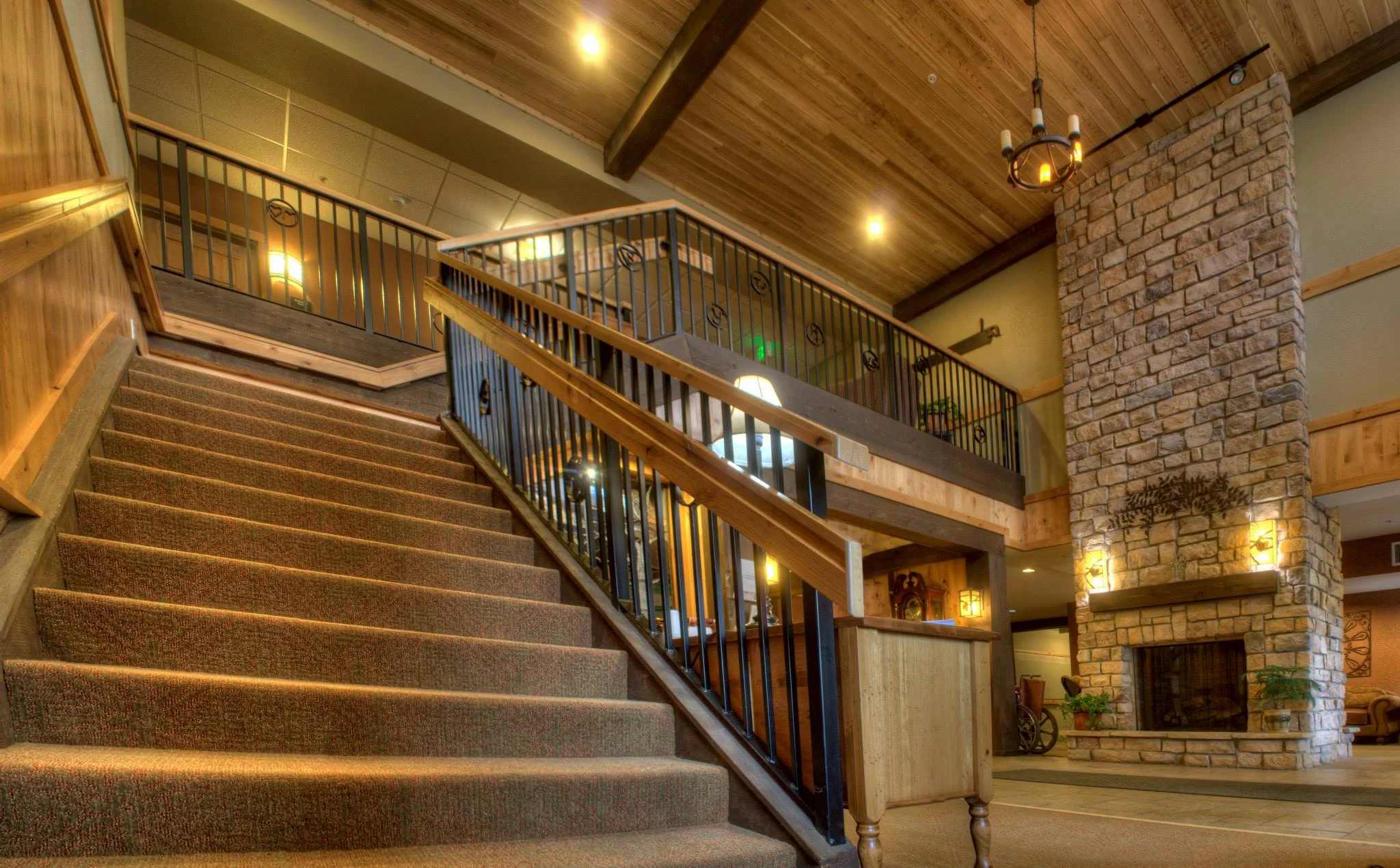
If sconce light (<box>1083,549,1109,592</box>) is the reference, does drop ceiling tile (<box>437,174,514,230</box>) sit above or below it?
above

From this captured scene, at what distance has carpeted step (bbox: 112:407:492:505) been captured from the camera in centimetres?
283

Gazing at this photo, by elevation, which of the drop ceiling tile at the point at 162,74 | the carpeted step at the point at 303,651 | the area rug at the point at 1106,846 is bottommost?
the area rug at the point at 1106,846

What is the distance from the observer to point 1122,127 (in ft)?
24.3

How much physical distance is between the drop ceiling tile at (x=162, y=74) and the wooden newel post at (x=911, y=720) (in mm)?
7684

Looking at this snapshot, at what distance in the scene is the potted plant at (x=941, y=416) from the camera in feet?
24.5

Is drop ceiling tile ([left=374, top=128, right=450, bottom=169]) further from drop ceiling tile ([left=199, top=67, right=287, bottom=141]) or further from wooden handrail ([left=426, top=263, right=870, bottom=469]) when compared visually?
wooden handrail ([left=426, top=263, right=870, bottom=469])

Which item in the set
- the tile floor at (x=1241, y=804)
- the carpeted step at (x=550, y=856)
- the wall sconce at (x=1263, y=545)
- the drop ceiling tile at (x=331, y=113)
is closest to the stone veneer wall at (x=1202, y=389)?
the wall sconce at (x=1263, y=545)

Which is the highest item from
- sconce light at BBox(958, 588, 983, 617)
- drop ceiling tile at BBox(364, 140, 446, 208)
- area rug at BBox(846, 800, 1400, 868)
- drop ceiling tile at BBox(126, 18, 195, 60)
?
drop ceiling tile at BBox(126, 18, 195, 60)

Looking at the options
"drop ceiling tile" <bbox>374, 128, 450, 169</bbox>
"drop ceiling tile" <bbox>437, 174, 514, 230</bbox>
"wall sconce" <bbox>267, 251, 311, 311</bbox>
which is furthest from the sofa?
"wall sconce" <bbox>267, 251, 311, 311</bbox>

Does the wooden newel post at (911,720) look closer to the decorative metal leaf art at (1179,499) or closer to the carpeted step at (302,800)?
the carpeted step at (302,800)

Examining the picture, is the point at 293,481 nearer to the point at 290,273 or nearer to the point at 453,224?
the point at 290,273

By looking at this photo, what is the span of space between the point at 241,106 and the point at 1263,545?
9512 mm

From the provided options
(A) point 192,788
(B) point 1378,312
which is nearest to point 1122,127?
(B) point 1378,312

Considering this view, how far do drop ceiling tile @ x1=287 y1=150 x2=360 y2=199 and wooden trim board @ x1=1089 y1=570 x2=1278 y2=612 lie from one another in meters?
8.18
